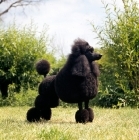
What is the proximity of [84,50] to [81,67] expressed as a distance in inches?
16.0

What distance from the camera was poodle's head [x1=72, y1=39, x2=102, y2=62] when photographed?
7.22m

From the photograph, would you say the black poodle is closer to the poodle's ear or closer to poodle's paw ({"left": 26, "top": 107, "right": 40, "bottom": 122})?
the poodle's ear

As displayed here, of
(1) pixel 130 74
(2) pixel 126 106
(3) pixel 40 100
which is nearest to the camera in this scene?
(3) pixel 40 100

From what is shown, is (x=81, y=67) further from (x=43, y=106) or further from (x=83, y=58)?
(x=43, y=106)

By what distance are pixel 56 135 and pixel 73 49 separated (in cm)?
266

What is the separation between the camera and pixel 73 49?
7.24 meters

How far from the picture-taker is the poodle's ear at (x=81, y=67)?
7008 mm

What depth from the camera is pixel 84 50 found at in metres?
7.31

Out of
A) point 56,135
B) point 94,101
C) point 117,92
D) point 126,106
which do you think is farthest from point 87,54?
point 94,101

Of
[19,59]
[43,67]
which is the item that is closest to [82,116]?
[43,67]

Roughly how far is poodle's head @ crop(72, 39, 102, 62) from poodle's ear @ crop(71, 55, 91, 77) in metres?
0.12

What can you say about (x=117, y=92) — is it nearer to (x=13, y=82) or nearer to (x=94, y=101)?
(x=94, y=101)

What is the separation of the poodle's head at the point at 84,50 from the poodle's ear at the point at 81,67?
0.12 meters

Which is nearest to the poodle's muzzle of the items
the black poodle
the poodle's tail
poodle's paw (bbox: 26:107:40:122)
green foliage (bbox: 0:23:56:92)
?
the black poodle
